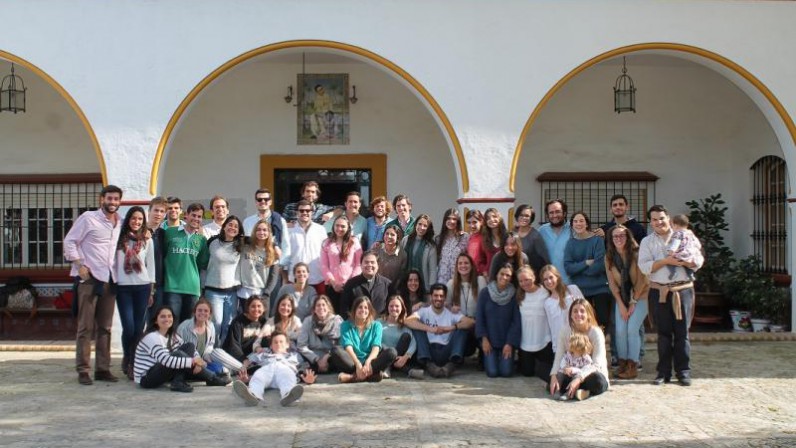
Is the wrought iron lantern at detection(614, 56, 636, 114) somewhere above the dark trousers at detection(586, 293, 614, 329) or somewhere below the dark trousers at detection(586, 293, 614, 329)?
above

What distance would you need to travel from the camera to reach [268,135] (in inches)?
428

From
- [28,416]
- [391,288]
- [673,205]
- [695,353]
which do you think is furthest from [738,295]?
[28,416]

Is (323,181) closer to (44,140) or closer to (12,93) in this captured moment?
(44,140)

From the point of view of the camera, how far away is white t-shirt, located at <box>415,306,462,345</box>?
7328 millimetres

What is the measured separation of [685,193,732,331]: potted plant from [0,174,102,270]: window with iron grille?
25.5ft

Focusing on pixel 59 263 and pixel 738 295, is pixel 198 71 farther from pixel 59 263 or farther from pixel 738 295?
pixel 738 295

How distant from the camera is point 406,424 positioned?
557cm

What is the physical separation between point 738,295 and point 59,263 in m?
8.57

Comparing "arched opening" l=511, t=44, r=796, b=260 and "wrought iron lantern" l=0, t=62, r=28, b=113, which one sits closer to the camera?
"wrought iron lantern" l=0, t=62, r=28, b=113

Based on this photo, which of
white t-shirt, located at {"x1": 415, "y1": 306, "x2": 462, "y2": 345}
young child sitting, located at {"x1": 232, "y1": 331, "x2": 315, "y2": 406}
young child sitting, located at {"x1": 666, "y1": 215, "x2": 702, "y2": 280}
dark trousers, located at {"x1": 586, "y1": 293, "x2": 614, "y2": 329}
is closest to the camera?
young child sitting, located at {"x1": 232, "y1": 331, "x2": 315, "y2": 406}

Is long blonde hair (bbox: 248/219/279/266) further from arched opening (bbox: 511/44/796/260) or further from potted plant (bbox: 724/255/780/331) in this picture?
potted plant (bbox: 724/255/780/331)

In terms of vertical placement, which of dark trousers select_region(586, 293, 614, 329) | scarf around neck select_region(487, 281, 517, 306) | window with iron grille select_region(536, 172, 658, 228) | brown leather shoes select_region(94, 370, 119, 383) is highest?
window with iron grille select_region(536, 172, 658, 228)

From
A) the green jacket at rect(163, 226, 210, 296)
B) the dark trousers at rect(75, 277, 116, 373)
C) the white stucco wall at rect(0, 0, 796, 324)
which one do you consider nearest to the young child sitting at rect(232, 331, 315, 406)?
the green jacket at rect(163, 226, 210, 296)

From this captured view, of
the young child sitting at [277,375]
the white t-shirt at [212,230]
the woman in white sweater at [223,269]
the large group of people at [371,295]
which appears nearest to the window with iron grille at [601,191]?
the large group of people at [371,295]
